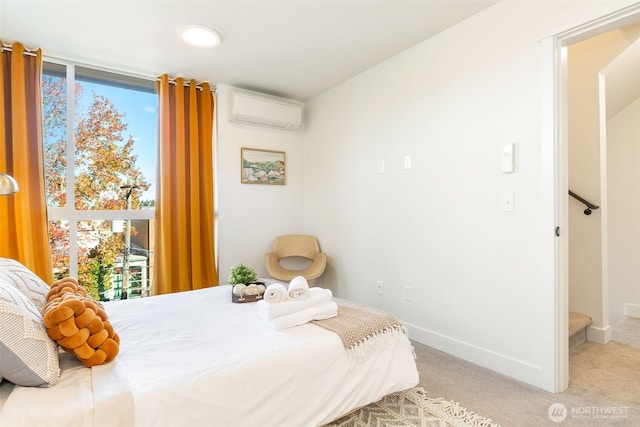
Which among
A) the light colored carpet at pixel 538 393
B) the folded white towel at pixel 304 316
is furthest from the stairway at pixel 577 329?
the folded white towel at pixel 304 316

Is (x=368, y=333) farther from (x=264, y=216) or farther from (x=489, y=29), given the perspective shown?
Answer: (x=264, y=216)

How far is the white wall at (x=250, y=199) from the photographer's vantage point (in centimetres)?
364

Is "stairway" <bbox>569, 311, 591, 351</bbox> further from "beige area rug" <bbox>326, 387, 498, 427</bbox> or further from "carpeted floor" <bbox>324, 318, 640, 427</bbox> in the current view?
"beige area rug" <bbox>326, 387, 498, 427</bbox>

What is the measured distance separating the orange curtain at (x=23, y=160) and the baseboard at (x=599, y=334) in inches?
174

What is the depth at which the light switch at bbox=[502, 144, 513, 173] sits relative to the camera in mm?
2188

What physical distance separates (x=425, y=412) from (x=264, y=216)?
2649 millimetres

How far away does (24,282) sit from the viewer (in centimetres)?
142

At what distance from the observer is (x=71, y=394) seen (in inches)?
42.8

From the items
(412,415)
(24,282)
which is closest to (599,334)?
(412,415)

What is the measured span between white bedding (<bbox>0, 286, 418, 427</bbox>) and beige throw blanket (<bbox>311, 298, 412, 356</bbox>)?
0.04 m

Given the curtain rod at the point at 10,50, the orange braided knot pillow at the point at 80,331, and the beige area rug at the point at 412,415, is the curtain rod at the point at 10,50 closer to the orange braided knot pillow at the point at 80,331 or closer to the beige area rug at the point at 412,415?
the orange braided knot pillow at the point at 80,331

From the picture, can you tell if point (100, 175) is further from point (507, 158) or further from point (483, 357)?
point (483, 357)

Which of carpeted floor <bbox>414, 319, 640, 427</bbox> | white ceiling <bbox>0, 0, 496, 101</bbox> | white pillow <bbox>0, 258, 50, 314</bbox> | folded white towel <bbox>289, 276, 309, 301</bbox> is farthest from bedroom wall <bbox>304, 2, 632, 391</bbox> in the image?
white pillow <bbox>0, 258, 50, 314</bbox>

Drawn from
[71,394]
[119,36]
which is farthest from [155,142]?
[71,394]
